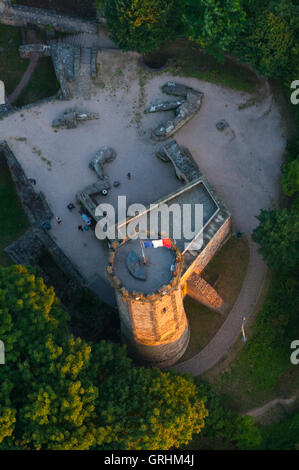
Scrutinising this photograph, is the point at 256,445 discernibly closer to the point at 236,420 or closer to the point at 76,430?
the point at 236,420

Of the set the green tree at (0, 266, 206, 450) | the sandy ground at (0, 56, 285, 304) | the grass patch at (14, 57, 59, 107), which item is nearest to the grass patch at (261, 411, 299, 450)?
the green tree at (0, 266, 206, 450)

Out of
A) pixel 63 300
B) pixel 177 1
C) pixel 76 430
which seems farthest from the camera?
pixel 177 1

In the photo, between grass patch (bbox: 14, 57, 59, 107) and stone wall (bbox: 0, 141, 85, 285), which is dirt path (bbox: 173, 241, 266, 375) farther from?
grass patch (bbox: 14, 57, 59, 107)

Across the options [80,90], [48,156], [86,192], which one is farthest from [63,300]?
[80,90]

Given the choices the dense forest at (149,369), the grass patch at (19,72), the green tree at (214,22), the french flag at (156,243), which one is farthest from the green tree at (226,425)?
the grass patch at (19,72)

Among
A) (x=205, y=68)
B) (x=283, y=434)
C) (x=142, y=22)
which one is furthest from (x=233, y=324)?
(x=142, y=22)

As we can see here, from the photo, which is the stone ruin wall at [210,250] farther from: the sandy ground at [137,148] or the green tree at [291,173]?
the green tree at [291,173]

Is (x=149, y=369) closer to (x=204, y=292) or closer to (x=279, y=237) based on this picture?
(x=204, y=292)
